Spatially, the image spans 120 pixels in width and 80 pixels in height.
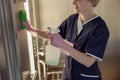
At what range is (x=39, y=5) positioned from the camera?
6.48 feet

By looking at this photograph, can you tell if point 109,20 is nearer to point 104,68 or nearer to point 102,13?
point 102,13

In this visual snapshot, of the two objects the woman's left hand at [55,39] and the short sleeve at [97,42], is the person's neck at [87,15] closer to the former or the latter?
the short sleeve at [97,42]

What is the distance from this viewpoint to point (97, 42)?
114cm

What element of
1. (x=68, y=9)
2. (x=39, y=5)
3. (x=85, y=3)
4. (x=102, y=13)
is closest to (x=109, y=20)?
(x=102, y=13)

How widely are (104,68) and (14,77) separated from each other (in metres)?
1.58

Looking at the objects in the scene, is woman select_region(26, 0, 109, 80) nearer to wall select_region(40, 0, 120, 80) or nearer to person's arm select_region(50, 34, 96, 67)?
person's arm select_region(50, 34, 96, 67)

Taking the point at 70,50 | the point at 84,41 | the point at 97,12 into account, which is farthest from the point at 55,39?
the point at 97,12

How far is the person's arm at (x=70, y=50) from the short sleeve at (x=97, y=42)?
0.03m

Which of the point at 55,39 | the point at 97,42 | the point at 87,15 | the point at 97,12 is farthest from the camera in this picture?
the point at 97,12

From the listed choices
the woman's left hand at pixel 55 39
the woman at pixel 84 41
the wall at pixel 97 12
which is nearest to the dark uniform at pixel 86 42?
the woman at pixel 84 41

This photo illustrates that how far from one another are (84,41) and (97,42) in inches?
3.8

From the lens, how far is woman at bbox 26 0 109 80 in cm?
110

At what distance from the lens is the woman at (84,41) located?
1.10m

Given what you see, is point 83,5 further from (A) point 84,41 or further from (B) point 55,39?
(B) point 55,39
